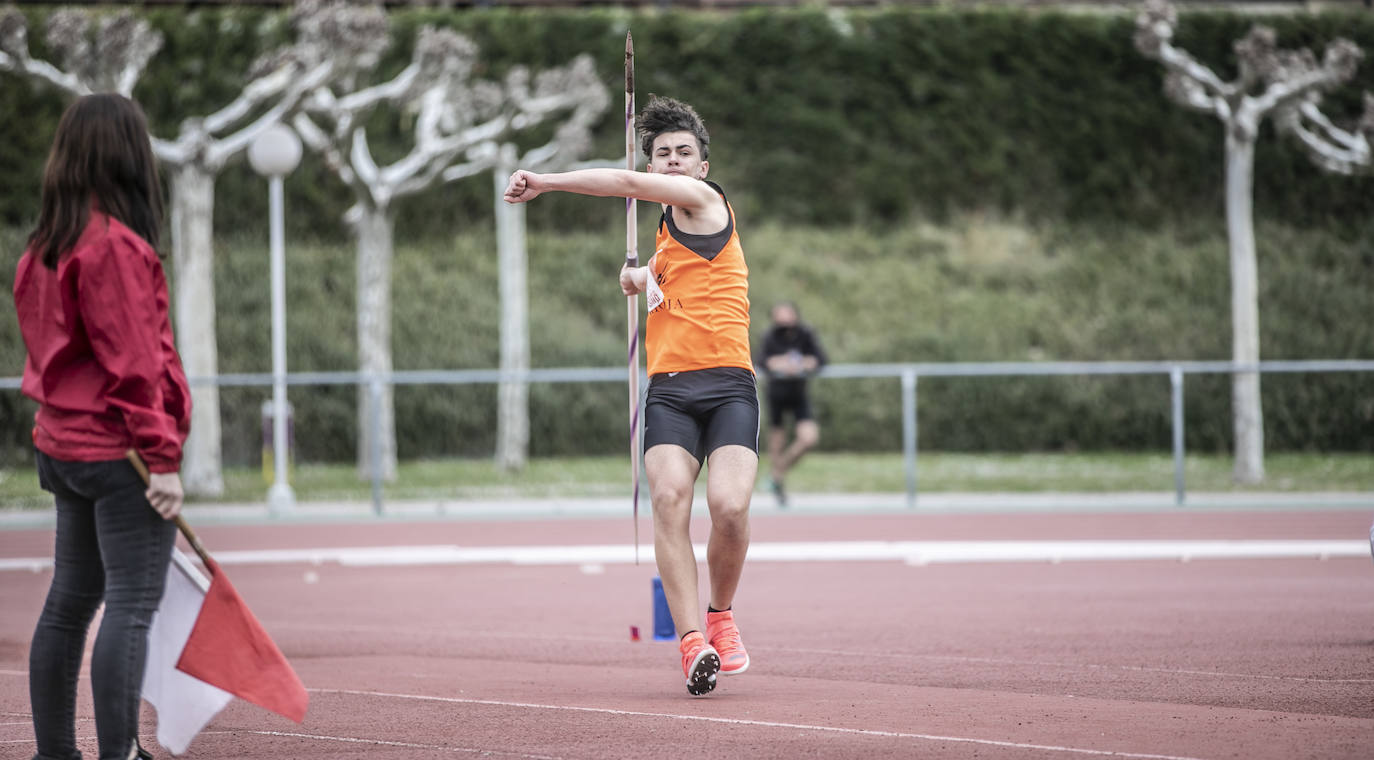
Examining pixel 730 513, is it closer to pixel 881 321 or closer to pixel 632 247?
pixel 632 247

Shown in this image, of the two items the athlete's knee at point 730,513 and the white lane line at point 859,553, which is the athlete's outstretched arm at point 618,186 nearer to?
the athlete's knee at point 730,513

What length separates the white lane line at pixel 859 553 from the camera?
11062 mm

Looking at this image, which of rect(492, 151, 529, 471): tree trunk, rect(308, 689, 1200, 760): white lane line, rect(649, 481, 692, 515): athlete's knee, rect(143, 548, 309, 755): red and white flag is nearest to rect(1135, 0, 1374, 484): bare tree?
rect(492, 151, 529, 471): tree trunk

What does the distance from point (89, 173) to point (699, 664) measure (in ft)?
8.81

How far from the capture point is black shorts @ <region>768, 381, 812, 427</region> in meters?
15.4

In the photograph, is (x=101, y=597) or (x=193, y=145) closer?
(x=101, y=597)

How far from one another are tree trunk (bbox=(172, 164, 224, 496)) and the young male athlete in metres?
11.7

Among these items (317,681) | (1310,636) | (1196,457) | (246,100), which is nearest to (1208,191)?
(1196,457)

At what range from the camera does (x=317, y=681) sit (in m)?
6.31

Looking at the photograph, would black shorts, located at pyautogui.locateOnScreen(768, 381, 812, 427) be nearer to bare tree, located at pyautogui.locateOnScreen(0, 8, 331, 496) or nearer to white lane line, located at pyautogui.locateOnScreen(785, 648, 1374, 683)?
bare tree, located at pyautogui.locateOnScreen(0, 8, 331, 496)

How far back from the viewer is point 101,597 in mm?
4277

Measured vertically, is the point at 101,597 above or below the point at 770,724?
above

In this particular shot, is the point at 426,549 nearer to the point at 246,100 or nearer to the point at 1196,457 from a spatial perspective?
the point at 246,100

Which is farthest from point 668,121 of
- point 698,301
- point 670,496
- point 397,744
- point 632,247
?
point 397,744
